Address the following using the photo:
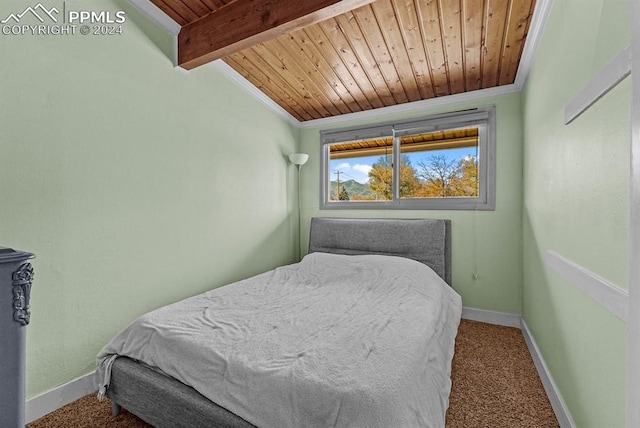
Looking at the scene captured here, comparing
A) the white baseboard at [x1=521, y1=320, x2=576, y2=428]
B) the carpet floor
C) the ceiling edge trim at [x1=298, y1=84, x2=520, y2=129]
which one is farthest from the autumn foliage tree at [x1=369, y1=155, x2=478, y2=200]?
the carpet floor

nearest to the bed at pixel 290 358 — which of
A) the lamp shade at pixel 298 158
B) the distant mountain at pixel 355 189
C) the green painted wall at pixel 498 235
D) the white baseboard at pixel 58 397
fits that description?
the white baseboard at pixel 58 397

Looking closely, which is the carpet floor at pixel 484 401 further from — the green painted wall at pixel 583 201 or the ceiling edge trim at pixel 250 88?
the ceiling edge trim at pixel 250 88

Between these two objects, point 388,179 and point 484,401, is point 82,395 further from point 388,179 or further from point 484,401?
point 388,179

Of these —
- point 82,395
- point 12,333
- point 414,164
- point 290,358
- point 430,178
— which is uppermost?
point 414,164

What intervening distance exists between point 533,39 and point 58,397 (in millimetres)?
3871

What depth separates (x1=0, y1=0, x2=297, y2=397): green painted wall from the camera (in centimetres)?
164

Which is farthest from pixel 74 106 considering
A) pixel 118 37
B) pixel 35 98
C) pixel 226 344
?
pixel 226 344

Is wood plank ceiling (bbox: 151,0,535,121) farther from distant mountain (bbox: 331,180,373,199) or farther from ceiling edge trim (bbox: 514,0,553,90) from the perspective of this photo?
distant mountain (bbox: 331,180,373,199)

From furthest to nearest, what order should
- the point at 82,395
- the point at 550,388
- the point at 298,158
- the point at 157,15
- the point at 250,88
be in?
the point at 298,158 < the point at 250,88 < the point at 157,15 < the point at 82,395 < the point at 550,388

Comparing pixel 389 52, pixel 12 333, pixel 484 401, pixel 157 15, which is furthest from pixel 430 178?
pixel 12 333

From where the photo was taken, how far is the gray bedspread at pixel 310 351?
1.07 metres

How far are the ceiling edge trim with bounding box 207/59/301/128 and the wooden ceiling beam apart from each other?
36 cm

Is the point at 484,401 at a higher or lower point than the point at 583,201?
lower

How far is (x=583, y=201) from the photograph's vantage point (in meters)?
1.25
